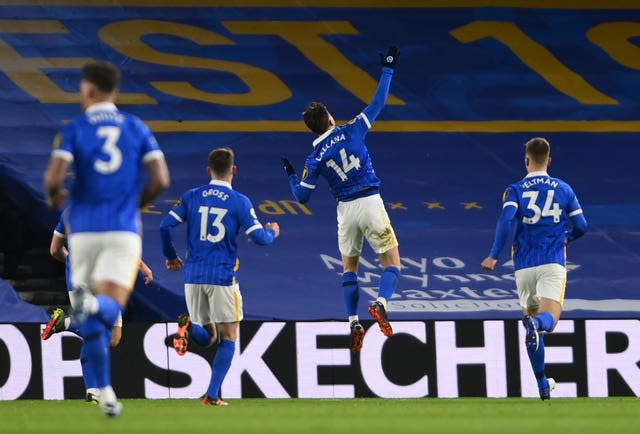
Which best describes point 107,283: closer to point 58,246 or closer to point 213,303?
point 213,303

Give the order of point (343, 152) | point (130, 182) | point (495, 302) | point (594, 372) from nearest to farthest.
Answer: point (130, 182), point (343, 152), point (594, 372), point (495, 302)

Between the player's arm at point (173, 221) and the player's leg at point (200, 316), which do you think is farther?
the player's arm at point (173, 221)

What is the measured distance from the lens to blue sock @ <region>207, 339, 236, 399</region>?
959cm

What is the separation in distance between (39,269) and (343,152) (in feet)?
19.7

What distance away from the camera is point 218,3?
53.5 ft

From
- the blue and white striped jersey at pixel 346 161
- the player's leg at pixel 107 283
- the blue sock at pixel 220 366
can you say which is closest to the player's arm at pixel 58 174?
the player's leg at pixel 107 283

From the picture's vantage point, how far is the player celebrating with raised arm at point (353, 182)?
10609mm

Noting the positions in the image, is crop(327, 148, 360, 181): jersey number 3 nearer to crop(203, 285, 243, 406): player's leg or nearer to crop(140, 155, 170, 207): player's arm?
crop(203, 285, 243, 406): player's leg

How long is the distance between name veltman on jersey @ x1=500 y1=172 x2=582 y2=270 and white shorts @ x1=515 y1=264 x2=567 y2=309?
1.8 inches

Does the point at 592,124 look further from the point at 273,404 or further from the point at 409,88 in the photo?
the point at 273,404

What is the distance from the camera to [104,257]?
6684 mm

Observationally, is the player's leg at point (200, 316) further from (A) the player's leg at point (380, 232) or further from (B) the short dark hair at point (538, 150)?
(B) the short dark hair at point (538, 150)

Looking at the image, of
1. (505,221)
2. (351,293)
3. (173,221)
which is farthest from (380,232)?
(173,221)

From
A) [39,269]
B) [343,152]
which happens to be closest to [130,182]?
[343,152]
